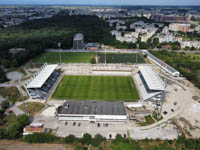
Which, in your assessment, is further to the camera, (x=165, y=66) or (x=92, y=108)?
(x=165, y=66)

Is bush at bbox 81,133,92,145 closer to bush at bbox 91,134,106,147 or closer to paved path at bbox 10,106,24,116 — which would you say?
bush at bbox 91,134,106,147

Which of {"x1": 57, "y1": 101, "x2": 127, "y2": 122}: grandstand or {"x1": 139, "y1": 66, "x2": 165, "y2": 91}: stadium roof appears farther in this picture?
{"x1": 139, "y1": 66, "x2": 165, "y2": 91}: stadium roof

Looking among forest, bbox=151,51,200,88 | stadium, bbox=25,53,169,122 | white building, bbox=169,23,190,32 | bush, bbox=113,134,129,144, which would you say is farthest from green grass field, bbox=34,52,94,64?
white building, bbox=169,23,190,32

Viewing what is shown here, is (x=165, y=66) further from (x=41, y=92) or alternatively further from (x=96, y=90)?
(x=41, y=92)

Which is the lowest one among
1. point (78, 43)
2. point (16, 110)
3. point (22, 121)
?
point (16, 110)

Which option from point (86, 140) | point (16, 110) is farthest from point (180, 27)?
point (16, 110)

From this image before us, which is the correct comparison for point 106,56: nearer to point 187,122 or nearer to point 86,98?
point 86,98

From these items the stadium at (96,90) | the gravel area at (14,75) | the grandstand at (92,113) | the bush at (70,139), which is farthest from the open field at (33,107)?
the gravel area at (14,75)

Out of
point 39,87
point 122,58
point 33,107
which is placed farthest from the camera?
point 122,58
